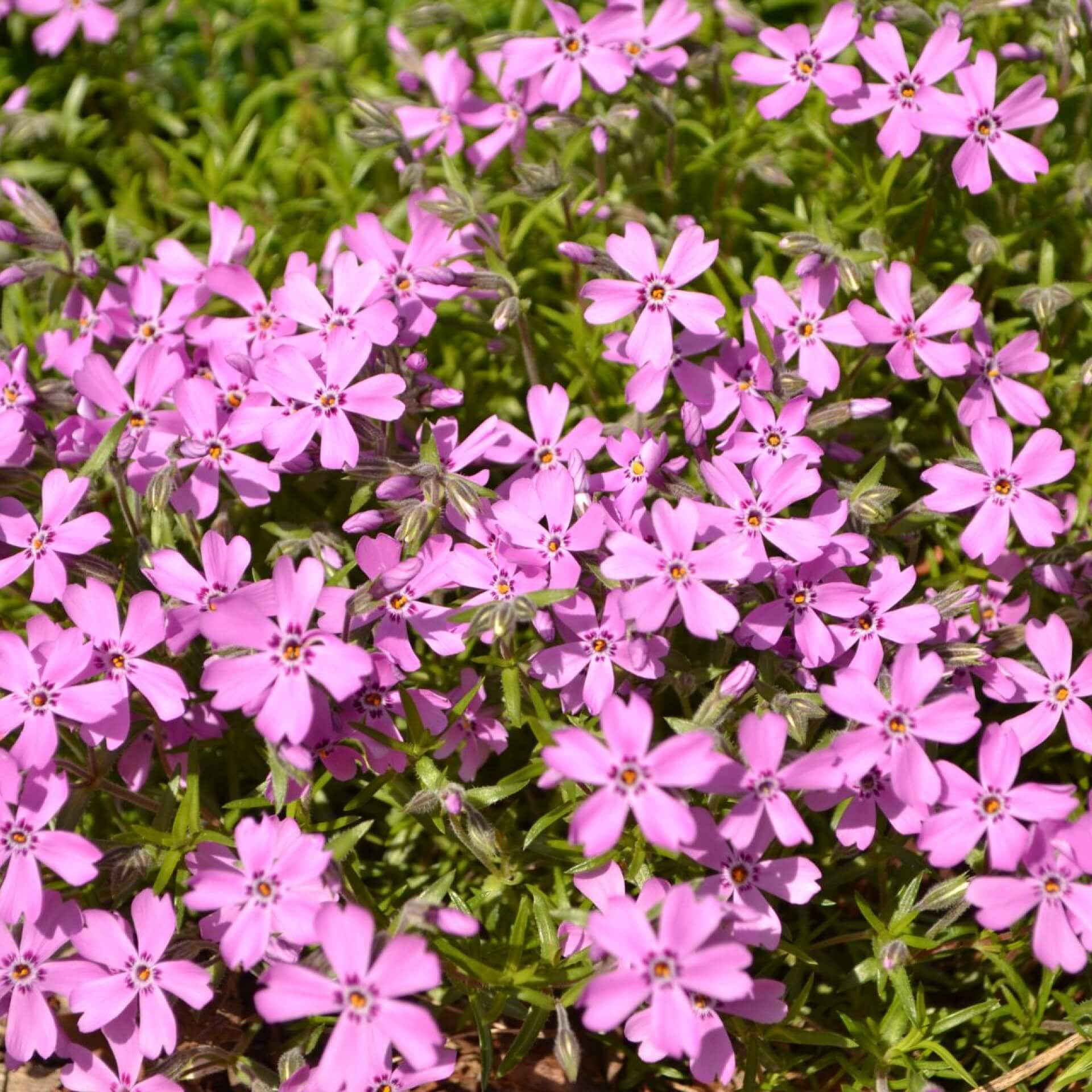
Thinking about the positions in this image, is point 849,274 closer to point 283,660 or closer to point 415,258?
point 415,258

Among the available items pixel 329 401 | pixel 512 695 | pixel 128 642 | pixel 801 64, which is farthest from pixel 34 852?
pixel 801 64

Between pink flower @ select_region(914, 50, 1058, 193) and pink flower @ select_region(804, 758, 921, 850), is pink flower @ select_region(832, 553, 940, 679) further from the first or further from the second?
pink flower @ select_region(914, 50, 1058, 193)

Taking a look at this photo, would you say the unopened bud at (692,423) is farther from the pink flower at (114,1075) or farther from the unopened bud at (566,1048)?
the pink flower at (114,1075)

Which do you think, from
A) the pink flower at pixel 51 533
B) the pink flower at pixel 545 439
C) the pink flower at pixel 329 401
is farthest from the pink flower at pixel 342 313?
the pink flower at pixel 51 533

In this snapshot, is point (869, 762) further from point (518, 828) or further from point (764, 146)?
point (764, 146)

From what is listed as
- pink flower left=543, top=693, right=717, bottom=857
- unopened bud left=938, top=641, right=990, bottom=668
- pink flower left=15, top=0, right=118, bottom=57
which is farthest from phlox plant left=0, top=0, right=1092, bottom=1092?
pink flower left=15, top=0, right=118, bottom=57

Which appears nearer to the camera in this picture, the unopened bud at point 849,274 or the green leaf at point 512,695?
the green leaf at point 512,695
